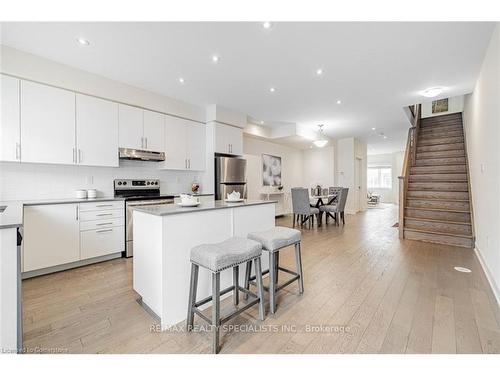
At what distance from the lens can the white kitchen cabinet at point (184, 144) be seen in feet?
13.5

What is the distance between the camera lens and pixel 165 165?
4.08m

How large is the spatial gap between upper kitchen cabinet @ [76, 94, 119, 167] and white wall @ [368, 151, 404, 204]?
12516 millimetres

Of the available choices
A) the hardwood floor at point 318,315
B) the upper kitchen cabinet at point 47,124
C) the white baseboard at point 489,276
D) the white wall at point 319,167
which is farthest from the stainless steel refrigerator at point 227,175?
the white wall at point 319,167

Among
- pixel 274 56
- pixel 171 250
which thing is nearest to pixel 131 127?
pixel 274 56

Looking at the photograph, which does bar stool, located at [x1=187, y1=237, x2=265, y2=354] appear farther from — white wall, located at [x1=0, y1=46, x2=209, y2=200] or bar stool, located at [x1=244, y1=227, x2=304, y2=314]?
white wall, located at [x1=0, y1=46, x2=209, y2=200]

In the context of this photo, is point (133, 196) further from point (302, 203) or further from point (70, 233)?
point (302, 203)

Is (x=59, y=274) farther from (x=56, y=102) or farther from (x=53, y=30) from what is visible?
(x=53, y=30)

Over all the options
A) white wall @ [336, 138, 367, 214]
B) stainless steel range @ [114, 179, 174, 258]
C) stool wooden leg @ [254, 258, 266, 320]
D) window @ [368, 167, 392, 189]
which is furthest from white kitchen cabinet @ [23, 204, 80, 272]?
window @ [368, 167, 392, 189]

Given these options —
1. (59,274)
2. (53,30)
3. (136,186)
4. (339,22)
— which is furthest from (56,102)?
(339,22)

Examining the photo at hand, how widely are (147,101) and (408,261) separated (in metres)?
4.62

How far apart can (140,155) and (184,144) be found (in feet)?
2.91

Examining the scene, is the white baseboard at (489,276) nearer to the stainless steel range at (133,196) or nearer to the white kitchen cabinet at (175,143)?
the stainless steel range at (133,196)

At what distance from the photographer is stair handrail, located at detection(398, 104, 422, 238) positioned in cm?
447

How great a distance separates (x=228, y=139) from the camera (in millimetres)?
4812
